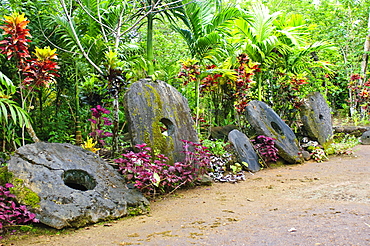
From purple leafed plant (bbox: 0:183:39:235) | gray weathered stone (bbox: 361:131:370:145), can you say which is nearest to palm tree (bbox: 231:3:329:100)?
gray weathered stone (bbox: 361:131:370:145)

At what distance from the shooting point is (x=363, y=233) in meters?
1.70

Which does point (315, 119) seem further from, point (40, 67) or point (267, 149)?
point (40, 67)

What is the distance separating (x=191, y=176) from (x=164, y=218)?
122cm

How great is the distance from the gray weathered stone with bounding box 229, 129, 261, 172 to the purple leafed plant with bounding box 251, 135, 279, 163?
6.0 inches

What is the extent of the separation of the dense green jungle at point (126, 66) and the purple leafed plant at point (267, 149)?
0.72 meters

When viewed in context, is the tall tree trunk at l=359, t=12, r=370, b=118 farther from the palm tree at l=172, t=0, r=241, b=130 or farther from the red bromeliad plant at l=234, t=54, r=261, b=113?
the palm tree at l=172, t=0, r=241, b=130

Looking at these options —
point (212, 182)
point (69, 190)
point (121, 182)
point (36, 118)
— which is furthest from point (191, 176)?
point (36, 118)

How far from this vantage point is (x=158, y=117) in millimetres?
3855

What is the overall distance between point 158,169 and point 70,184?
101 cm

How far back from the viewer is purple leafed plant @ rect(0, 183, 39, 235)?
225cm

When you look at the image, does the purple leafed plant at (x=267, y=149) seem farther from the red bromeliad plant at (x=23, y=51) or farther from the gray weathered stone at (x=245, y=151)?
the red bromeliad plant at (x=23, y=51)

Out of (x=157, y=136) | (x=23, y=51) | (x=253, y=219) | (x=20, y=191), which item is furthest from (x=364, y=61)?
(x=20, y=191)

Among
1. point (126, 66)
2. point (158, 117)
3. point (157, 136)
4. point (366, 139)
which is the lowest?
→ point (366, 139)

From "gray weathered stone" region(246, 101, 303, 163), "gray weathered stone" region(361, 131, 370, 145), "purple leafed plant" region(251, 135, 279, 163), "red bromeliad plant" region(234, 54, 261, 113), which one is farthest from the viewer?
"gray weathered stone" region(361, 131, 370, 145)
